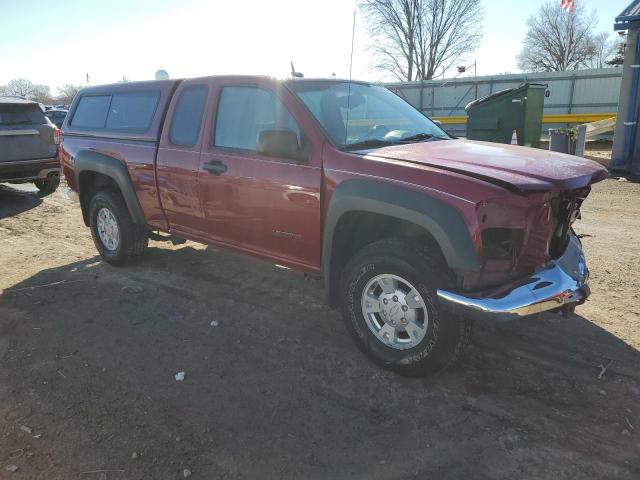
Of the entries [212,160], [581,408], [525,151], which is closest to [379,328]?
[581,408]

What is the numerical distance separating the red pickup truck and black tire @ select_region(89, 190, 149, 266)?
438 millimetres

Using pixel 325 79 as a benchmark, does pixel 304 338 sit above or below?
below

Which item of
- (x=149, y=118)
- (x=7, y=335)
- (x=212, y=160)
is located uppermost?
(x=149, y=118)

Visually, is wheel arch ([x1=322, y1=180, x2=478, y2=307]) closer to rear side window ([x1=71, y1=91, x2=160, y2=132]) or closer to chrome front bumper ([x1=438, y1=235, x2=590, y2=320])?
chrome front bumper ([x1=438, y1=235, x2=590, y2=320])

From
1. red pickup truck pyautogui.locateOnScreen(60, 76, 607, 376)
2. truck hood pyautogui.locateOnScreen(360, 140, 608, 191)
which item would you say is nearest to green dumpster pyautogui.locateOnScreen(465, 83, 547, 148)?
red pickup truck pyautogui.locateOnScreen(60, 76, 607, 376)

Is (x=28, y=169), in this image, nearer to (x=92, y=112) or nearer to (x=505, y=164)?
(x=92, y=112)

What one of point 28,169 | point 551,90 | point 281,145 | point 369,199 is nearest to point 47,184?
point 28,169

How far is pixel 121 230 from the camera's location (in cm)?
537

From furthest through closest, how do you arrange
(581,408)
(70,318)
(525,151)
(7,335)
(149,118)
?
(149,118)
(70,318)
(7,335)
(525,151)
(581,408)

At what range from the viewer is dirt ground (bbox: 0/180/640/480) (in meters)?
2.55

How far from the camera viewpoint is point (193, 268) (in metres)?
5.53

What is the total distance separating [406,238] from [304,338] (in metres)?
1.19

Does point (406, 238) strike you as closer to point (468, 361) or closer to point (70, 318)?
point (468, 361)

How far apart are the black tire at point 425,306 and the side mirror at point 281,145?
2.78 ft
